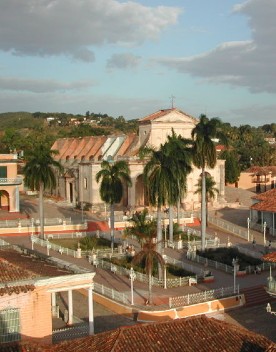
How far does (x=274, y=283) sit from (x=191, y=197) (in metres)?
37.7

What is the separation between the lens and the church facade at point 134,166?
5803 centimetres

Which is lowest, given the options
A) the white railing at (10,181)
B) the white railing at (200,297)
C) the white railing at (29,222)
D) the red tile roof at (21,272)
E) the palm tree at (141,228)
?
the white railing at (200,297)

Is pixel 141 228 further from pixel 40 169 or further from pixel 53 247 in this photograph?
pixel 40 169

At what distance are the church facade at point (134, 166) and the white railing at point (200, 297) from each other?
27281 mm

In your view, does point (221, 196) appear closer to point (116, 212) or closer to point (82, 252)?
point (116, 212)

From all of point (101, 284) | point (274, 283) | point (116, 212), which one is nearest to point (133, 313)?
point (101, 284)

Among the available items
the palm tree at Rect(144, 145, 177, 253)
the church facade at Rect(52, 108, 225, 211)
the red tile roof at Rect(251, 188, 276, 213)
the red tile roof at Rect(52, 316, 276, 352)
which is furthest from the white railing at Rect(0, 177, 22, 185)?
the red tile roof at Rect(52, 316, 276, 352)

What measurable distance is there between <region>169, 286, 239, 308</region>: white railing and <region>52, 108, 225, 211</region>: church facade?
2728 cm

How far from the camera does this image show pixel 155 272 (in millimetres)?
32906

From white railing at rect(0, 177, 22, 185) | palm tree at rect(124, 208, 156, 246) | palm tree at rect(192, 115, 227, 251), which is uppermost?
palm tree at rect(192, 115, 227, 251)

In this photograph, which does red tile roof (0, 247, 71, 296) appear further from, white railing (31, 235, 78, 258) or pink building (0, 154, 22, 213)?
pink building (0, 154, 22, 213)

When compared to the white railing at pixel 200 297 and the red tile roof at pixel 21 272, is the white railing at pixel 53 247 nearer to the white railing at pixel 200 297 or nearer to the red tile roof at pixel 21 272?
the white railing at pixel 200 297

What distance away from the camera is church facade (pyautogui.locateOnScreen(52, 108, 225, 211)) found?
5803 centimetres

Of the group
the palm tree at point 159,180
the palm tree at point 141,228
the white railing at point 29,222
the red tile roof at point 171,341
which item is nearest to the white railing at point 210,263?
the palm tree at point 141,228
